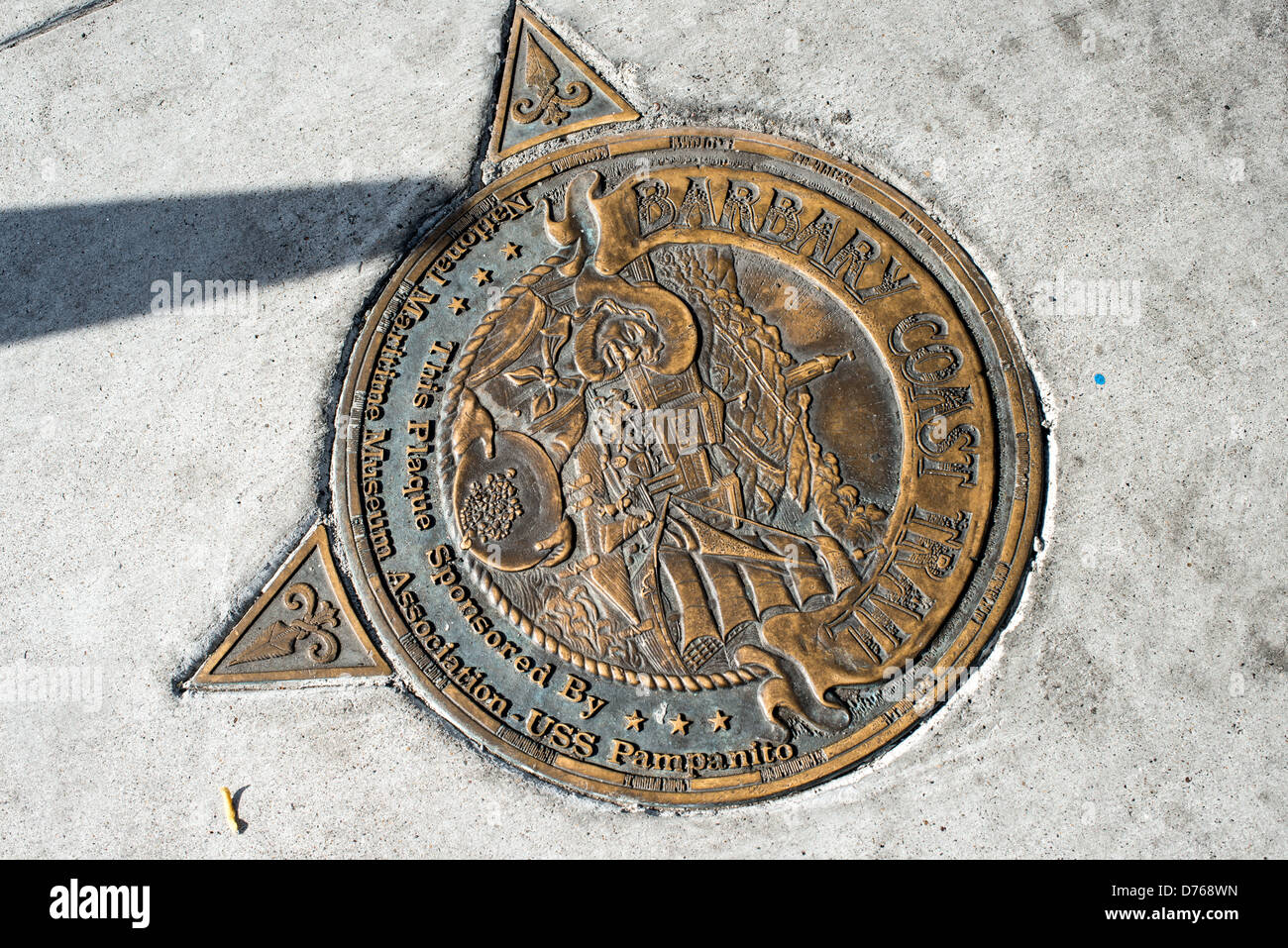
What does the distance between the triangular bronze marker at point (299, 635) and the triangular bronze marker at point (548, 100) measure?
71.9 inches

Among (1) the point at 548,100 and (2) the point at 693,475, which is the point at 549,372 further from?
(1) the point at 548,100

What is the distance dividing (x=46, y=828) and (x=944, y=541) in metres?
3.67

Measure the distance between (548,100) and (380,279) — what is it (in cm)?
103

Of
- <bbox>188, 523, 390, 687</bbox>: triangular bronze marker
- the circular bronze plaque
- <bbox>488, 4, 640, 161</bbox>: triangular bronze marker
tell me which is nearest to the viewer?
the circular bronze plaque

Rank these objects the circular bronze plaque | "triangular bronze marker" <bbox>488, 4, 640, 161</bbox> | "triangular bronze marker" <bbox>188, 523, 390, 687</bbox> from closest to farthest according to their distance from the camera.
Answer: the circular bronze plaque < "triangular bronze marker" <bbox>188, 523, 390, 687</bbox> < "triangular bronze marker" <bbox>488, 4, 640, 161</bbox>

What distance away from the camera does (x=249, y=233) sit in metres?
3.81

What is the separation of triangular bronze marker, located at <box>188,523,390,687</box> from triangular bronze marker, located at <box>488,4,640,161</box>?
183 cm

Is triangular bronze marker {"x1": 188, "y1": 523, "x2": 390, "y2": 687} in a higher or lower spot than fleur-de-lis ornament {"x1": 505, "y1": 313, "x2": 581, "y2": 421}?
lower

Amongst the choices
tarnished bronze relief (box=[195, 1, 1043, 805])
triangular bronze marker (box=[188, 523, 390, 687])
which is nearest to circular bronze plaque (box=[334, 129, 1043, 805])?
tarnished bronze relief (box=[195, 1, 1043, 805])

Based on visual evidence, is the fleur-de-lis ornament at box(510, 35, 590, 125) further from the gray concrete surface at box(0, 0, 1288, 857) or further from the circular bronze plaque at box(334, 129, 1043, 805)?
the circular bronze plaque at box(334, 129, 1043, 805)

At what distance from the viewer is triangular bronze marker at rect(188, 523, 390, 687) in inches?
139

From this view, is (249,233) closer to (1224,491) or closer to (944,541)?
(944,541)
